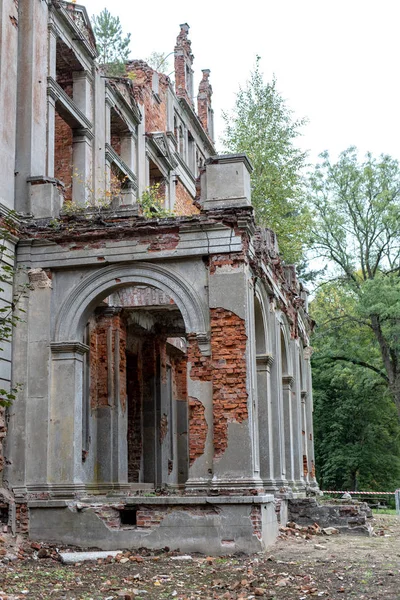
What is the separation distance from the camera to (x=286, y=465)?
18594 millimetres

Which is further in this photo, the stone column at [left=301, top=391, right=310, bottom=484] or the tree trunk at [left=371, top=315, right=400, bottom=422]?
the tree trunk at [left=371, top=315, right=400, bottom=422]

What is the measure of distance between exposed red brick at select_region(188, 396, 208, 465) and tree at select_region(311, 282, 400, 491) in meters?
20.4

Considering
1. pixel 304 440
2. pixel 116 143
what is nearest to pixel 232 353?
pixel 116 143

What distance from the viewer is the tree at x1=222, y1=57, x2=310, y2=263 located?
3025 centimetres

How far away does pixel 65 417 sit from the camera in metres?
13.1

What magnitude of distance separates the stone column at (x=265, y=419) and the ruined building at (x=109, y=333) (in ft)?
0.10

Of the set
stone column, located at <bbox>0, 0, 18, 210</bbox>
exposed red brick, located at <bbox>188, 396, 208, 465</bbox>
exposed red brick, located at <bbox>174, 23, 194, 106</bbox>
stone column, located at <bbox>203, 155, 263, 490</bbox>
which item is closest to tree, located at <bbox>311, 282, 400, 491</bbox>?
exposed red brick, located at <bbox>174, 23, 194, 106</bbox>

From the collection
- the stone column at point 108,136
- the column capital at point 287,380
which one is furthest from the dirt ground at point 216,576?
the stone column at point 108,136

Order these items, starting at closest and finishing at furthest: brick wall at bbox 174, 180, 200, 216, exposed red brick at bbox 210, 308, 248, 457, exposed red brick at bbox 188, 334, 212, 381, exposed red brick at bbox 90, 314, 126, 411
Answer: exposed red brick at bbox 210, 308, 248, 457 < exposed red brick at bbox 188, 334, 212, 381 < exposed red brick at bbox 90, 314, 126, 411 < brick wall at bbox 174, 180, 200, 216

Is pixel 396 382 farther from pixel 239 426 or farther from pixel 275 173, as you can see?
pixel 239 426

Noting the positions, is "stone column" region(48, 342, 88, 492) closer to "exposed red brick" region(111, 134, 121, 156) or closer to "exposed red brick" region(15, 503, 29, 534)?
"exposed red brick" region(15, 503, 29, 534)

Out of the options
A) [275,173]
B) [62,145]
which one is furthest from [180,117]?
Result: [62,145]

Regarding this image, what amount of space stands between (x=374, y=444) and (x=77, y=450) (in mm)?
24518

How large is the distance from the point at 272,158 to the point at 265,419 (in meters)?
17.6
